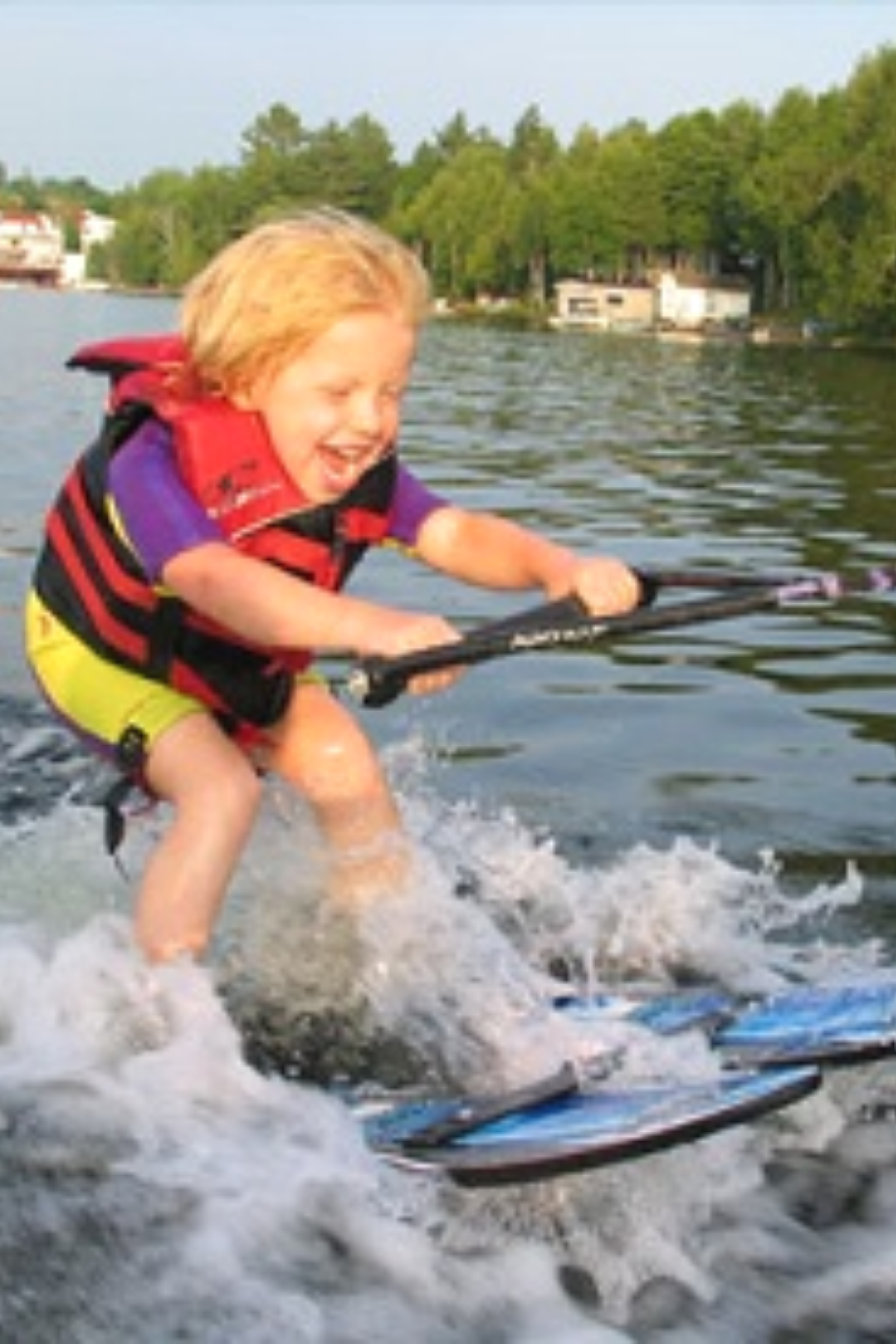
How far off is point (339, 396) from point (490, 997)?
1352 mm

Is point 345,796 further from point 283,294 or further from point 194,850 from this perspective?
point 283,294

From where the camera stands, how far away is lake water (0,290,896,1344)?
312 centimetres

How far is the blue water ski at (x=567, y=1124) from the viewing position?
129 inches

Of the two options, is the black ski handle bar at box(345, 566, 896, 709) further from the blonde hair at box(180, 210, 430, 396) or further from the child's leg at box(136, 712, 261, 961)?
the blonde hair at box(180, 210, 430, 396)

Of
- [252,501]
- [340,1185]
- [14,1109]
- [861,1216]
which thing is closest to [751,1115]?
[861,1216]

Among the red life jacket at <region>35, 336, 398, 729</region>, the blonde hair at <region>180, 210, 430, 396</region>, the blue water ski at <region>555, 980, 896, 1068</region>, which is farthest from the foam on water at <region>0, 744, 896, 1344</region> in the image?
the blonde hair at <region>180, 210, 430, 396</region>

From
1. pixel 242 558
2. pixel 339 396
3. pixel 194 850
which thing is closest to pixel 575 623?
pixel 242 558

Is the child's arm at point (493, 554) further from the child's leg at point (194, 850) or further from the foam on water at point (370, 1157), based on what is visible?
the child's leg at point (194, 850)

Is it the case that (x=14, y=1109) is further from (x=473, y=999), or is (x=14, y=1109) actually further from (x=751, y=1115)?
(x=751, y=1115)

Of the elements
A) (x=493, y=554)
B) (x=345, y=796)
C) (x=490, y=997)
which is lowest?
(x=490, y=997)

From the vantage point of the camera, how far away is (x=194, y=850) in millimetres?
3912

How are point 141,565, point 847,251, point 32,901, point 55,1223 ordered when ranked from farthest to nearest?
point 847,251, point 32,901, point 141,565, point 55,1223

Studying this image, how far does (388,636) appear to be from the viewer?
3510mm

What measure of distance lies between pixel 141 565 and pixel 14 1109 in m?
1.27
